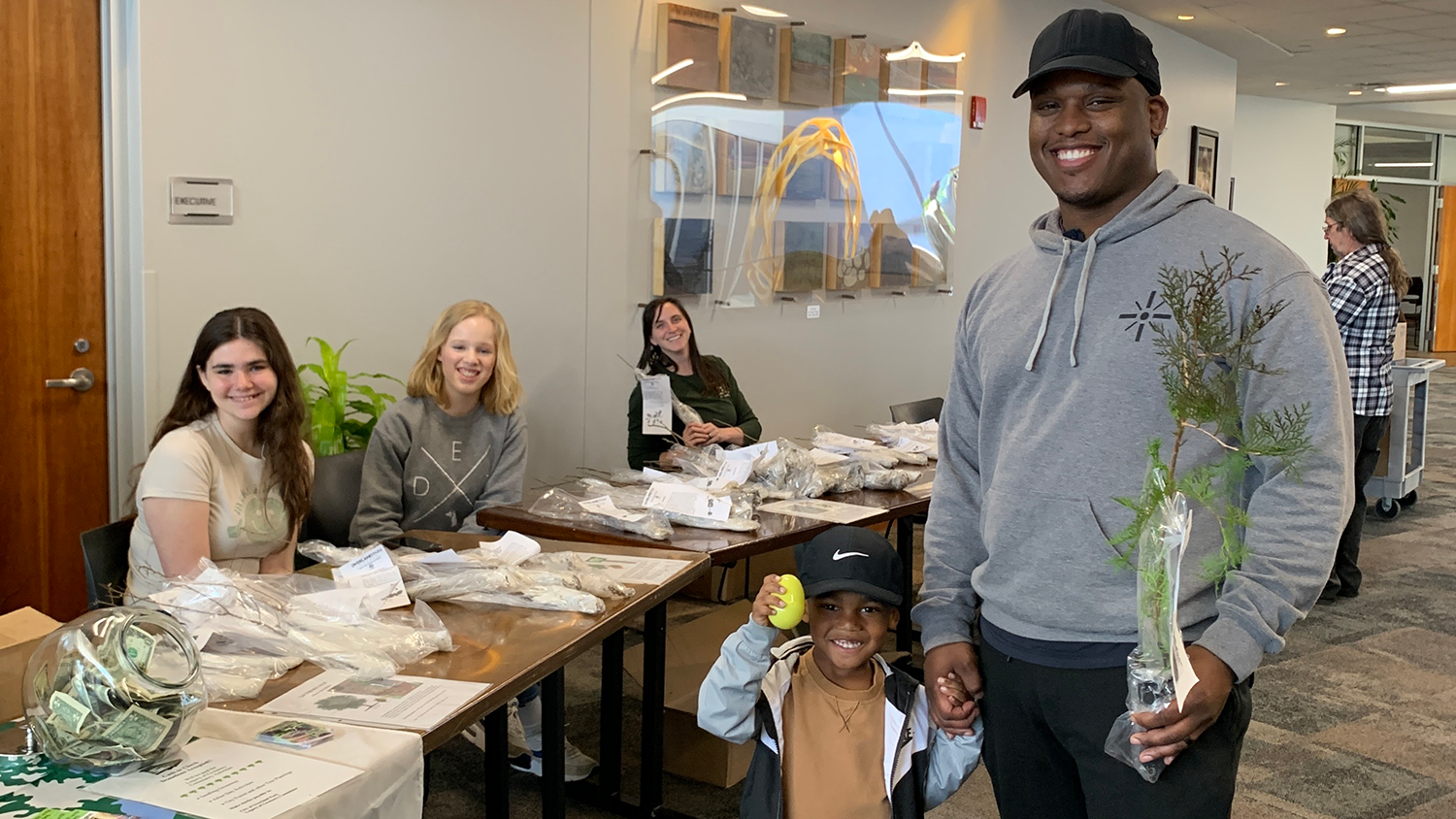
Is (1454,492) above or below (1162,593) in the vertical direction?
below

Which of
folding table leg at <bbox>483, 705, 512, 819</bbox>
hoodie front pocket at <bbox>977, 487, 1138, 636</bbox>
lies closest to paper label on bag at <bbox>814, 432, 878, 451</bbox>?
folding table leg at <bbox>483, 705, 512, 819</bbox>

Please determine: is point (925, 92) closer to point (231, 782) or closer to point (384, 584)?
point (384, 584)

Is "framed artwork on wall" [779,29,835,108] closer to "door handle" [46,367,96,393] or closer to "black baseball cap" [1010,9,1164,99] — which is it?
"door handle" [46,367,96,393]

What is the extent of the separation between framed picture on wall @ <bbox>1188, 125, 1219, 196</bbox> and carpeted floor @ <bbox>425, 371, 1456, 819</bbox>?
4.83 meters

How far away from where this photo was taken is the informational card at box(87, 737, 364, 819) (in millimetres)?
1467

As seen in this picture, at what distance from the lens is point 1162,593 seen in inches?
54.9

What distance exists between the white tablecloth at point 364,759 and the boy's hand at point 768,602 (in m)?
0.54

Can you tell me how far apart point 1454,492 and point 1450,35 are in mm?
3556

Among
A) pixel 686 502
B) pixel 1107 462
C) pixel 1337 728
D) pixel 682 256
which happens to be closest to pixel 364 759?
pixel 1107 462

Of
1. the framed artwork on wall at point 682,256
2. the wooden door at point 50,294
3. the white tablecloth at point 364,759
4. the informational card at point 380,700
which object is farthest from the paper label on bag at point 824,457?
the white tablecloth at point 364,759

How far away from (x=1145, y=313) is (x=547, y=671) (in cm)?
119

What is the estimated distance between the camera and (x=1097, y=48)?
154 centimetres

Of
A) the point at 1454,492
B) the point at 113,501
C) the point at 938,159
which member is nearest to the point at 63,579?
the point at 113,501

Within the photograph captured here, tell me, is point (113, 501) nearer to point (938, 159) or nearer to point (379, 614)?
point (379, 614)
